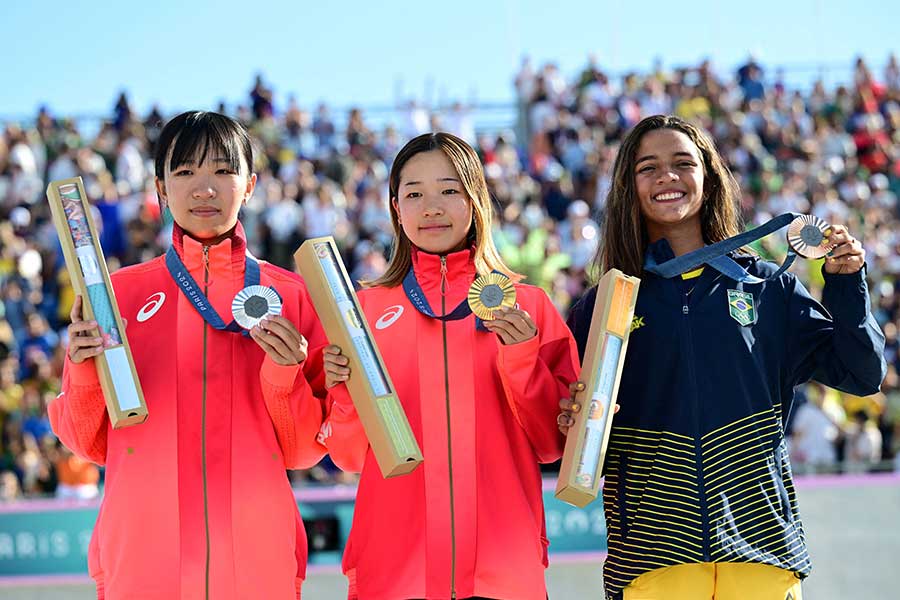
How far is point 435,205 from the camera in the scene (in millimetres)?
3742

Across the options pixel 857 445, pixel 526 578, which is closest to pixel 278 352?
pixel 526 578

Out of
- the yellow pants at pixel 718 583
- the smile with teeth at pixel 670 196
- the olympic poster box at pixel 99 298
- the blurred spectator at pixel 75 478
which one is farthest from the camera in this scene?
the blurred spectator at pixel 75 478

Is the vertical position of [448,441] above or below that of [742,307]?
below

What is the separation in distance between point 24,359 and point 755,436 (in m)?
8.79

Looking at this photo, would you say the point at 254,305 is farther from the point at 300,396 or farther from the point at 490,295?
the point at 490,295

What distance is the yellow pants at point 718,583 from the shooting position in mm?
3524

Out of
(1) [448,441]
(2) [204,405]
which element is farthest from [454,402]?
(2) [204,405]

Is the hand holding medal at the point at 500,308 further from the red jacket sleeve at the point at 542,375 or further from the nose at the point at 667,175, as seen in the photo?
the nose at the point at 667,175

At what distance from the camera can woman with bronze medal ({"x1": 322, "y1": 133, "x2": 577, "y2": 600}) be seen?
3.46 m


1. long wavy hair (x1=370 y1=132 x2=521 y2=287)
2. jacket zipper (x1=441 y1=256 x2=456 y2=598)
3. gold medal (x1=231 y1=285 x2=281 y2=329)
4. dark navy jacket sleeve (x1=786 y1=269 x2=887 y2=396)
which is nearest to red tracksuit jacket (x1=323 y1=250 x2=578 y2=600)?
jacket zipper (x1=441 y1=256 x2=456 y2=598)

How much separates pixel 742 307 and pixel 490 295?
33.8 inches

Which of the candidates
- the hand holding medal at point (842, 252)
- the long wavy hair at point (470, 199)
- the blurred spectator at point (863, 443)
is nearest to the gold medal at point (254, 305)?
the long wavy hair at point (470, 199)

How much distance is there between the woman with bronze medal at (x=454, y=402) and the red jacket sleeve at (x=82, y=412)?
64 centimetres

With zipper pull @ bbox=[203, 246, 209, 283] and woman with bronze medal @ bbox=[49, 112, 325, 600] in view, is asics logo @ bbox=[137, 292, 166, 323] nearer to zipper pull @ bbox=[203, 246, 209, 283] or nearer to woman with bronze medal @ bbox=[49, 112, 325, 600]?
woman with bronze medal @ bbox=[49, 112, 325, 600]
